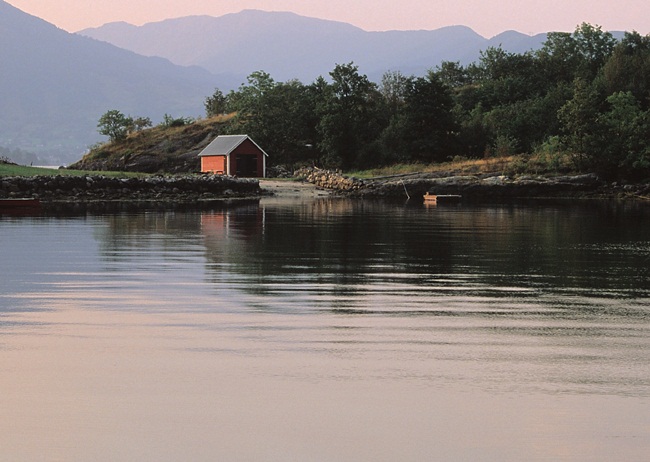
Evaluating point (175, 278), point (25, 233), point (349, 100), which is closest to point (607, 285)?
point (175, 278)

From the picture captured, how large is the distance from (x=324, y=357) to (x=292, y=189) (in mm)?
74347

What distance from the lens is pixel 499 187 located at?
258ft

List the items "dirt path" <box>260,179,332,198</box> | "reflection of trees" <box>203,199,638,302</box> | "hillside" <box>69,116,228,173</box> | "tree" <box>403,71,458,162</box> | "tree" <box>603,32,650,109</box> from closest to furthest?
"reflection of trees" <box>203,199,638,302</box>, "dirt path" <box>260,179,332,198</box>, "tree" <box>403,71,458,162</box>, "tree" <box>603,32,650,109</box>, "hillside" <box>69,116,228,173</box>

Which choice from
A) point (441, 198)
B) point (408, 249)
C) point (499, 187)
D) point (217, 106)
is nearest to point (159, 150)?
point (217, 106)

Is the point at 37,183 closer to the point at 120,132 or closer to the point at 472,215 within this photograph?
the point at 472,215

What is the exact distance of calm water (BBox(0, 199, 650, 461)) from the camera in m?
8.39

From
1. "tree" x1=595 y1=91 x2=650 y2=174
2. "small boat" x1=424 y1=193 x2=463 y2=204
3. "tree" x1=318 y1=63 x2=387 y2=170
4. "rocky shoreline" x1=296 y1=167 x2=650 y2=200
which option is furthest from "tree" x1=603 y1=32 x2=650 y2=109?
"small boat" x1=424 y1=193 x2=463 y2=204

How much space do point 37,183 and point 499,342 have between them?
59030 mm

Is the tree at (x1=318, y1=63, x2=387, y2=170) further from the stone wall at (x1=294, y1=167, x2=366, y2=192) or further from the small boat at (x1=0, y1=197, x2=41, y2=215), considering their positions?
the small boat at (x1=0, y1=197, x2=41, y2=215)

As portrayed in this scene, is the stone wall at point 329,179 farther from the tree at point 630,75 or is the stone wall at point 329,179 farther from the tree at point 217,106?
the tree at point 217,106

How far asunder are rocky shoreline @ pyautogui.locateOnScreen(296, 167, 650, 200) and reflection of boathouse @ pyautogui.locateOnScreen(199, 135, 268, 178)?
22.2 metres

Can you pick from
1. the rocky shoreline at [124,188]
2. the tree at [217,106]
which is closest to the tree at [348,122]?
the rocky shoreline at [124,188]

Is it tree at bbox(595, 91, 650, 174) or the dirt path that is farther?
tree at bbox(595, 91, 650, 174)

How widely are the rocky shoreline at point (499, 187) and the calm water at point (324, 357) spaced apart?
174ft
